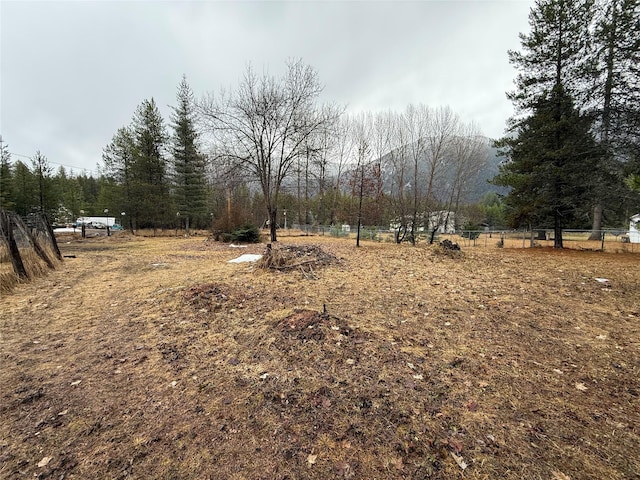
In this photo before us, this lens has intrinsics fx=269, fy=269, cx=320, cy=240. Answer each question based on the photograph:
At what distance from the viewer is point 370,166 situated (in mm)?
16219

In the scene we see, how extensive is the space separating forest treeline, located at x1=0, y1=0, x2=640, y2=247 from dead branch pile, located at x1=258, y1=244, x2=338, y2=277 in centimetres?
590

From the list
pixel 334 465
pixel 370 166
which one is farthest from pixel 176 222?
pixel 334 465

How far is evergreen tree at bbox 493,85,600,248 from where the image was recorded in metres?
11.4

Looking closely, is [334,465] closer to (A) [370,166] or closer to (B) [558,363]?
(B) [558,363]

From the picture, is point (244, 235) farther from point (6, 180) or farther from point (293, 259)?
point (6, 180)

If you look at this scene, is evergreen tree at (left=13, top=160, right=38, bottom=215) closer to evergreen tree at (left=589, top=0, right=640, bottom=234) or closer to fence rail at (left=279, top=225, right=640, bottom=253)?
fence rail at (left=279, top=225, right=640, bottom=253)

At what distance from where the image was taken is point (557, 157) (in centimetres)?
1173

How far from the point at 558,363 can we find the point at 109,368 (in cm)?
448

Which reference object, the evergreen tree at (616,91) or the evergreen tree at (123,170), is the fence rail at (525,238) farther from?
the evergreen tree at (123,170)

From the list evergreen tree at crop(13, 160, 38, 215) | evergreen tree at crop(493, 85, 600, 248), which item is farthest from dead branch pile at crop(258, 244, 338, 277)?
evergreen tree at crop(13, 160, 38, 215)

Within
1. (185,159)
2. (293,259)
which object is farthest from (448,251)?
(185,159)

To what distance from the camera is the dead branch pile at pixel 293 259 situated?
6.91 m

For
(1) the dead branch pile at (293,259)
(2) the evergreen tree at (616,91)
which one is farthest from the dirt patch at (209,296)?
(2) the evergreen tree at (616,91)

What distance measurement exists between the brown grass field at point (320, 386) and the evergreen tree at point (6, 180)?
30.2 m
